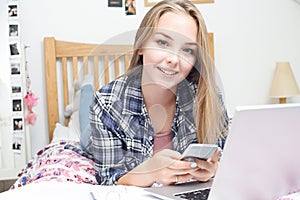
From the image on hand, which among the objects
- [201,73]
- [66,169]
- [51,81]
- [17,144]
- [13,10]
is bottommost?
[17,144]

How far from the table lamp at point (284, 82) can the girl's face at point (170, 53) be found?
176 cm

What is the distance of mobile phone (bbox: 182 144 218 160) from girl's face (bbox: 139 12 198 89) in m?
0.14

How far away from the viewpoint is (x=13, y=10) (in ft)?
7.30

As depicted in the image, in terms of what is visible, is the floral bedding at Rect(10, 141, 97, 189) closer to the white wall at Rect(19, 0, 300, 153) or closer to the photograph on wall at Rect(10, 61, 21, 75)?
the photograph on wall at Rect(10, 61, 21, 75)

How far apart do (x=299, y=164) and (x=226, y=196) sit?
147 mm

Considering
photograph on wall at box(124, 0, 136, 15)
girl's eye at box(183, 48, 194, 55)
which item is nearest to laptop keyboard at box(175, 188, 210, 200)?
girl's eye at box(183, 48, 194, 55)

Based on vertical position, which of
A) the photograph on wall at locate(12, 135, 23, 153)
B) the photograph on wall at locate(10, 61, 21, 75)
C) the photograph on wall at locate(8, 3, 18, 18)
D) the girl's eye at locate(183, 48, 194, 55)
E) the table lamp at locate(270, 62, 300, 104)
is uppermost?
the photograph on wall at locate(8, 3, 18, 18)

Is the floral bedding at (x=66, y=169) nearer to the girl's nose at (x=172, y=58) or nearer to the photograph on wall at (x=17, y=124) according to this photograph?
the girl's nose at (x=172, y=58)

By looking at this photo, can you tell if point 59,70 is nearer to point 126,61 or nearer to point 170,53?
point 126,61

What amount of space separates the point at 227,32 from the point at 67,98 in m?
1.01

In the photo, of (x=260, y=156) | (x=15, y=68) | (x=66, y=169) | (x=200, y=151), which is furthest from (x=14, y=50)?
(x=260, y=156)

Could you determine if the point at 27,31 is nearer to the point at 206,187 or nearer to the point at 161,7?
the point at 161,7

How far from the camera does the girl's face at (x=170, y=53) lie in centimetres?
86

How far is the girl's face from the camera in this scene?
33.7 inches
